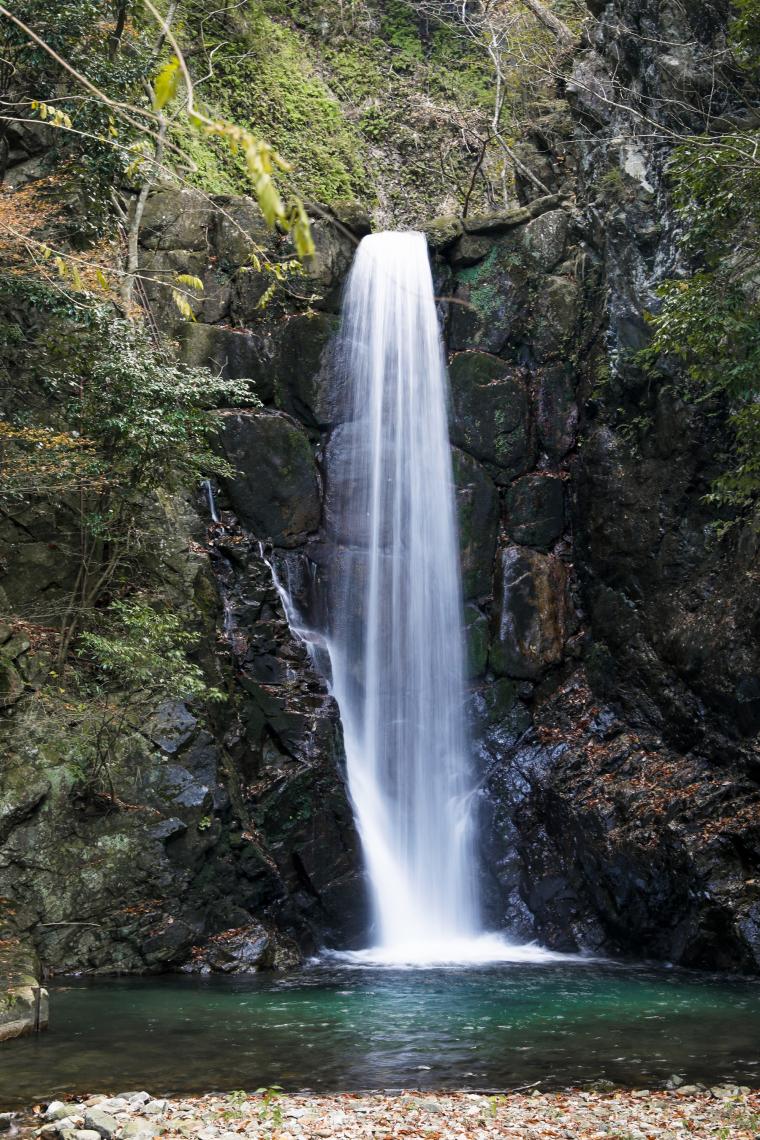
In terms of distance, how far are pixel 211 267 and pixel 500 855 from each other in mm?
10693

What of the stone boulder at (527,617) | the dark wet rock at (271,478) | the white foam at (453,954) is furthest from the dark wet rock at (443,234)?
the white foam at (453,954)

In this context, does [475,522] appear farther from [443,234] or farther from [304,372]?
[443,234]

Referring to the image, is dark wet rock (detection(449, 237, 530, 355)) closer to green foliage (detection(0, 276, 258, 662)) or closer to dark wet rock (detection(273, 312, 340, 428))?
dark wet rock (detection(273, 312, 340, 428))

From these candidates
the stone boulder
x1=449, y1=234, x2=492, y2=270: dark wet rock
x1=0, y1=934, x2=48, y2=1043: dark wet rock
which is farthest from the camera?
x1=449, y1=234, x2=492, y2=270: dark wet rock

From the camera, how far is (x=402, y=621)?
14578 millimetres

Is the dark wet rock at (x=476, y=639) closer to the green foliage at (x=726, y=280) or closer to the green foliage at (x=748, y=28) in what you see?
the green foliage at (x=726, y=280)

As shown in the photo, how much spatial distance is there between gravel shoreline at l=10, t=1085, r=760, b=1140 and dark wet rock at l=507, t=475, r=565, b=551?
32.9 ft

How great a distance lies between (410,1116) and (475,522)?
1081 centimetres

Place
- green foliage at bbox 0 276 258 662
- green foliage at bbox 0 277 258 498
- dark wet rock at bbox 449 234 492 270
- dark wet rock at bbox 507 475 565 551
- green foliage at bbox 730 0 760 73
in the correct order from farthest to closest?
dark wet rock at bbox 449 234 492 270 < dark wet rock at bbox 507 475 565 551 < green foliage at bbox 0 277 258 498 < green foliage at bbox 0 276 258 662 < green foliage at bbox 730 0 760 73

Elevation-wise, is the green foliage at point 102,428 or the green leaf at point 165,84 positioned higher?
the green foliage at point 102,428

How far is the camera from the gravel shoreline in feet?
15.9

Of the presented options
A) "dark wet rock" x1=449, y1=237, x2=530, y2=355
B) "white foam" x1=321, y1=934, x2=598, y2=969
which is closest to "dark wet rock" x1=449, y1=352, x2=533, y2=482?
"dark wet rock" x1=449, y1=237, x2=530, y2=355

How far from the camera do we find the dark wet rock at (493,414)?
15531 millimetres

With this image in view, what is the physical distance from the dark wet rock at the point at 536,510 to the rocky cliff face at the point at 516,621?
49 mm
